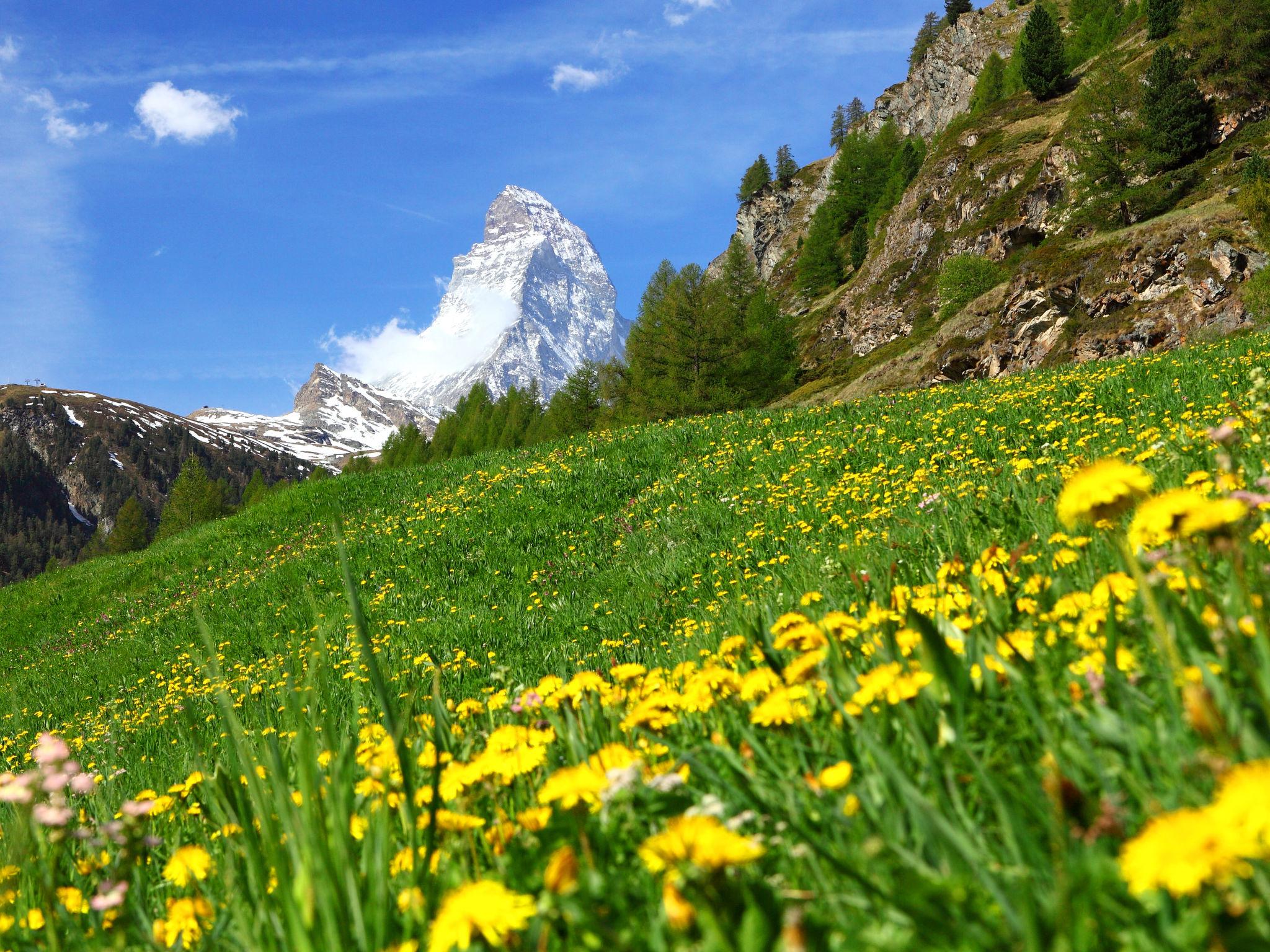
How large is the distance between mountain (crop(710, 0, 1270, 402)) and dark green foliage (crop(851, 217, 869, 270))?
183 centimetres

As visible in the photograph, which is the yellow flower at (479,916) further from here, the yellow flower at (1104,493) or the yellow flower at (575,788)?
the yellow flower at (1104,493)

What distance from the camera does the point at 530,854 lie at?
1.28m

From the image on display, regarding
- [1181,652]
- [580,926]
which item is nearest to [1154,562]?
[1181,652]

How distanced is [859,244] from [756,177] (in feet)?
168

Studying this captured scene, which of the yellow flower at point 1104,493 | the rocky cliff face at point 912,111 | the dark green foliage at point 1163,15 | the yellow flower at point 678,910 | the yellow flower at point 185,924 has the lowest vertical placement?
the yellow flower at point 185,924

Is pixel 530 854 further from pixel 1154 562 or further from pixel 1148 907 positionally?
pixel 1154 562

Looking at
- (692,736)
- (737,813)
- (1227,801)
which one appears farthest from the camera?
(692,736)

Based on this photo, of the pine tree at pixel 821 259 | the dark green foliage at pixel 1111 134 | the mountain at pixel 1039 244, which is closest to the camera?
the mountain at pixel 1039 244

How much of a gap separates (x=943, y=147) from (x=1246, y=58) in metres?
26.0

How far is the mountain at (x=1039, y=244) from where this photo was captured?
22781 millimetres

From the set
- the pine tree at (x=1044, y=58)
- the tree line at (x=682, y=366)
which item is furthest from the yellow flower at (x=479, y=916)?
the pine tree at (x=1044, y=58)

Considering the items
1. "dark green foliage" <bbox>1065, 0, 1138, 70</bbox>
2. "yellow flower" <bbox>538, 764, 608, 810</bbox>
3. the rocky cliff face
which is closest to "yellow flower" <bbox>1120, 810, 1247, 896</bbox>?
"yellow flower" <bbox>538, 764, 608, 810</bbox>

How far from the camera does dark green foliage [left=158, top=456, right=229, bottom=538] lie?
66.7 metres

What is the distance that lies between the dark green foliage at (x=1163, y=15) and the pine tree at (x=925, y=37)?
6290cm
